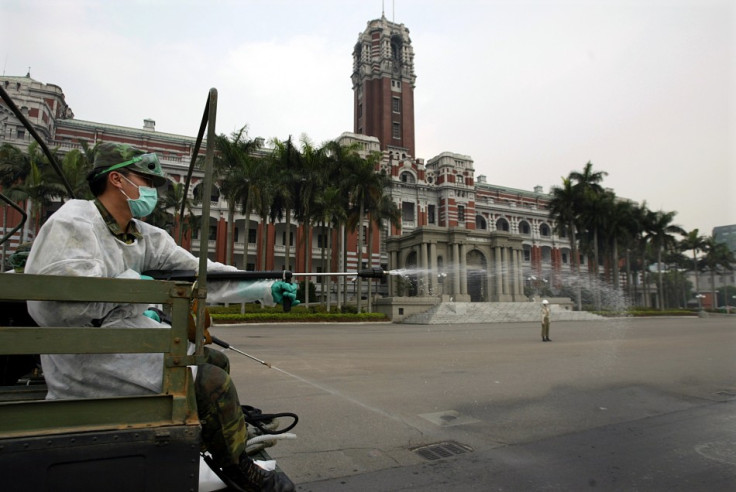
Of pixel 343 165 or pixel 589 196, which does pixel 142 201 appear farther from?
pixel 589 196

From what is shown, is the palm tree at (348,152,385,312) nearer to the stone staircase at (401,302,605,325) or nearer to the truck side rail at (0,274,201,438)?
the stone staircase at (401,302,605,325)

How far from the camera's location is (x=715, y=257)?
229ft

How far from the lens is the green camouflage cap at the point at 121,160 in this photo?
8.34 ft

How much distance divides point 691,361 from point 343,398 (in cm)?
910

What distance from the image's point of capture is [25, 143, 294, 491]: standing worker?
1993 millimetres

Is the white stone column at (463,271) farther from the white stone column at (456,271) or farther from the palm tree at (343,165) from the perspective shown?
the palm tree at (343,165)

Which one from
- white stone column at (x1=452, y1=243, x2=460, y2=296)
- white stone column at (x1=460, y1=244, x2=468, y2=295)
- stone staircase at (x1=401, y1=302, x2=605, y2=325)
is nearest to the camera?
stone staircase at (x1=401, y1=302, x2=605, y2=325)

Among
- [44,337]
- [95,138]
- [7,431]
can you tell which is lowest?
[7,431]

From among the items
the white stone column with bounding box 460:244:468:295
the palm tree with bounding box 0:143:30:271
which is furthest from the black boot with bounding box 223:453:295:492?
the white stone column with bounding box 460:244:468:295

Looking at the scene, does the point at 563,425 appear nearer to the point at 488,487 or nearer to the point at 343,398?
the point at 488,487

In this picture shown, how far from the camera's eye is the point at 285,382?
7.68 metres

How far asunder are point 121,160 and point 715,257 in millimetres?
86369

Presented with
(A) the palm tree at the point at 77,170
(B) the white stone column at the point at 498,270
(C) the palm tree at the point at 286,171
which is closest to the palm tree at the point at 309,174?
(C) the palm tree at the point at 286,171

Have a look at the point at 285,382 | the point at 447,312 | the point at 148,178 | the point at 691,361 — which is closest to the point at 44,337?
the point at 148,178
